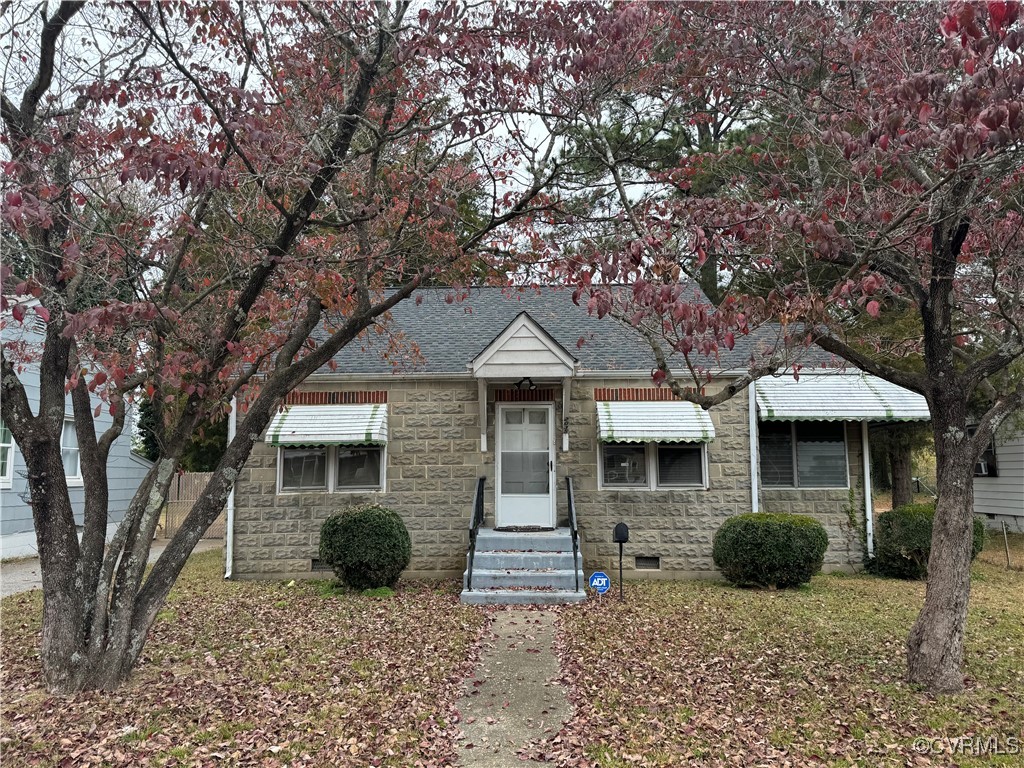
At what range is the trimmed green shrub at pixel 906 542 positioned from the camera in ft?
35.9

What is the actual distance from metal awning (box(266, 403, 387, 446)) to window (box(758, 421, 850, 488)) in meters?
6.61

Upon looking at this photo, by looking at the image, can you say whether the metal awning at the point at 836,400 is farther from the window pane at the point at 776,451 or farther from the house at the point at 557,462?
the window pane at the point at 776,451

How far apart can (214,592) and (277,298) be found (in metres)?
4.99

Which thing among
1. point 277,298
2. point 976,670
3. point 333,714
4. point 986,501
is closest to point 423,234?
point 277,298

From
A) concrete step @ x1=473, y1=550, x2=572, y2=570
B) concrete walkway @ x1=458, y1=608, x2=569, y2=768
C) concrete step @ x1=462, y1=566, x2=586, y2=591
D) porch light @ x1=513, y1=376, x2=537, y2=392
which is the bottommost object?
concrete walkway @ x1=458, y1=608, x2=569, y2=768

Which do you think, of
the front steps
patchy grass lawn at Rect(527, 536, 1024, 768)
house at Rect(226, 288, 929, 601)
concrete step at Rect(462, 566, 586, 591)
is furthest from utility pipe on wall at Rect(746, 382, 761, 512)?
concrete step at Rect(462, 566, 586, 591)

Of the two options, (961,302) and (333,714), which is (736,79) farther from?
(333,714)

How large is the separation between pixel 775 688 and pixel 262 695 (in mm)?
4246

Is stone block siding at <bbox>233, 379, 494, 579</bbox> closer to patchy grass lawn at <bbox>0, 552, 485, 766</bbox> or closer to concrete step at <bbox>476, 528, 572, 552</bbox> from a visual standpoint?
concrete step at <bbox>476, 528, 572, 552</bbox>

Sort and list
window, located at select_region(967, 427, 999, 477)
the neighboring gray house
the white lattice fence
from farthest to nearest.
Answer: the white lattice fence, window, located at select_region(967, 427, 999, 477), the neighboring gray house

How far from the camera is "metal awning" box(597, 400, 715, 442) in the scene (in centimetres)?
1104

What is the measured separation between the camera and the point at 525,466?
11.8 m

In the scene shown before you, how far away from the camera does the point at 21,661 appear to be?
21.4ft

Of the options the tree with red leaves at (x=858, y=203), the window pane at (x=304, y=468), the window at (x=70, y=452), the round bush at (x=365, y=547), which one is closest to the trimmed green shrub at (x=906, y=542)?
the tree with red leaves at (x=858, y=203)
